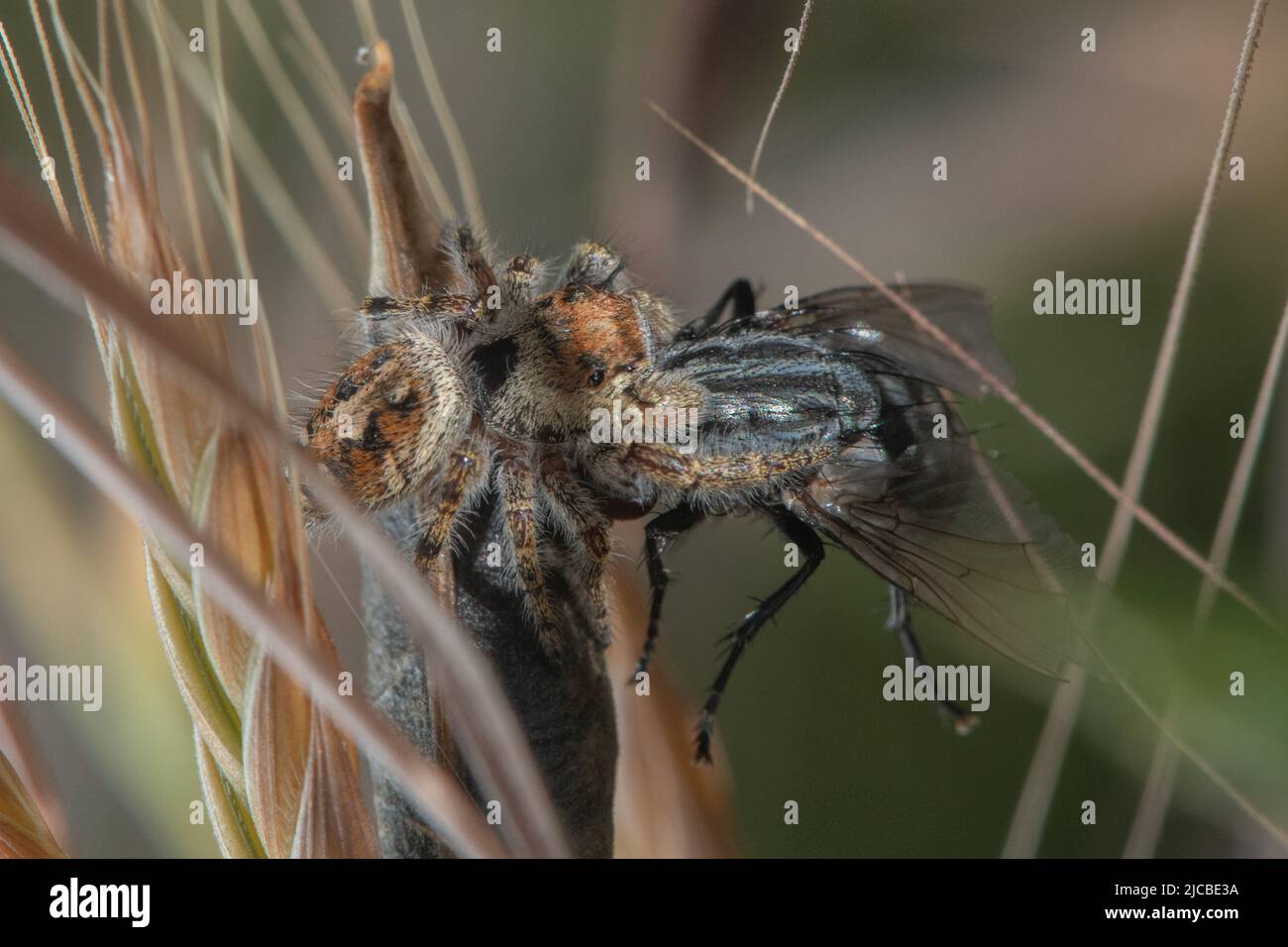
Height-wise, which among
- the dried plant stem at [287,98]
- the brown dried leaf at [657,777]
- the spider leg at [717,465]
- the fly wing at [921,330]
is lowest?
the brown dried leaf at [657,777]

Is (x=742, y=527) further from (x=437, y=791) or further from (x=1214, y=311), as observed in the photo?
(x=437, y=791)

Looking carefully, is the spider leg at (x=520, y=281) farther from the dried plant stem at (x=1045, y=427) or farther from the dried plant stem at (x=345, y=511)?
the dried plant stem at (x=345, y=511)

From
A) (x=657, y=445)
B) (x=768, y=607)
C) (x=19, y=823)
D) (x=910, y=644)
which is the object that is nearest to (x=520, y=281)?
(x=657, y=445)

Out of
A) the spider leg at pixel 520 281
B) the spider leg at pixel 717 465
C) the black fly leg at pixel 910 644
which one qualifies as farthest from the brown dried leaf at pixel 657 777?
the black fly leg at pixel 910 644

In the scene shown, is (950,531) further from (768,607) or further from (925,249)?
(925,249)

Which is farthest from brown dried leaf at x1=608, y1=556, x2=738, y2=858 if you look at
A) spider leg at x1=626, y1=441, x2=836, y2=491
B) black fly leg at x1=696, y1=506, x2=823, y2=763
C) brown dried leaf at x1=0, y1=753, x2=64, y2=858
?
brown dried leaf at x1=0, y1=753, x2=64, y2=858

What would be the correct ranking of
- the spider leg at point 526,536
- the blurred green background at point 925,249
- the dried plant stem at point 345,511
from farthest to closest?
the blurred green background at point 925,249 < the spider leg at point 526,536 < the dried plant stem at point 345,511
